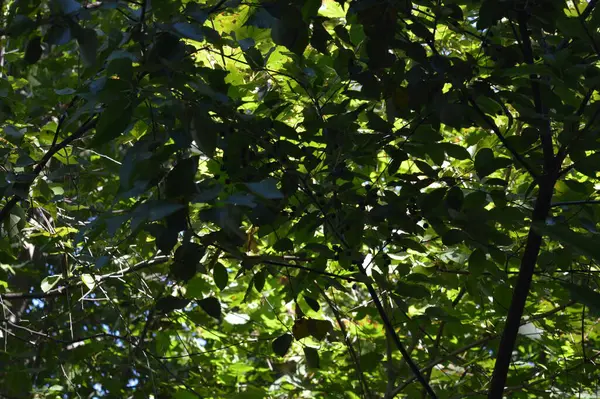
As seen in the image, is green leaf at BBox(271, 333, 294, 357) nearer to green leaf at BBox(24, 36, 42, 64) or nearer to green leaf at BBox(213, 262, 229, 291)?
green leaf at BBox(213, 262, 229, 291)

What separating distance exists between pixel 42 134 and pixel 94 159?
858mm

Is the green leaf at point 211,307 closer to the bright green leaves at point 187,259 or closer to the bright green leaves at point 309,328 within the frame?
the bright green leaves at point 187,259

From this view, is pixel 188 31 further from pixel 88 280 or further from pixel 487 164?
pixel 88 280

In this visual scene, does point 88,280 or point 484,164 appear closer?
point 484,164

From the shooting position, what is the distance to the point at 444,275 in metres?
2.45

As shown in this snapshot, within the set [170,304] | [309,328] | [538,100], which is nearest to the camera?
[170,304]

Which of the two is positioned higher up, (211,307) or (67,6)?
(67,6)

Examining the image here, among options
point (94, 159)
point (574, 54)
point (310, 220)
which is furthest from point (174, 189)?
point (94, 159)

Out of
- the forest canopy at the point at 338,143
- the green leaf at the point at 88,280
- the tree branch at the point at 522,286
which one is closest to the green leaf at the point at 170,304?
the forest canopy at the point at 338,143

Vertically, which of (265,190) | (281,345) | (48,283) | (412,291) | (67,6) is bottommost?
(265,190)

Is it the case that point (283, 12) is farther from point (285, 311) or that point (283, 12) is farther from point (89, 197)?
point (285, 311)

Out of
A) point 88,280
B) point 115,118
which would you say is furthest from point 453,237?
point 88,280

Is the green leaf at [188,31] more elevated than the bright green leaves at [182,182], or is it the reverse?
the green leaf at [188,31]

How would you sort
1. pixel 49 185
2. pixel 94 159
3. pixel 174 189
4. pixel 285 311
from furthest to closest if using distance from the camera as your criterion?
1. pixel 285 311
2. pixel 94 159
3. pixel 49 185
4. pixel 174 189
